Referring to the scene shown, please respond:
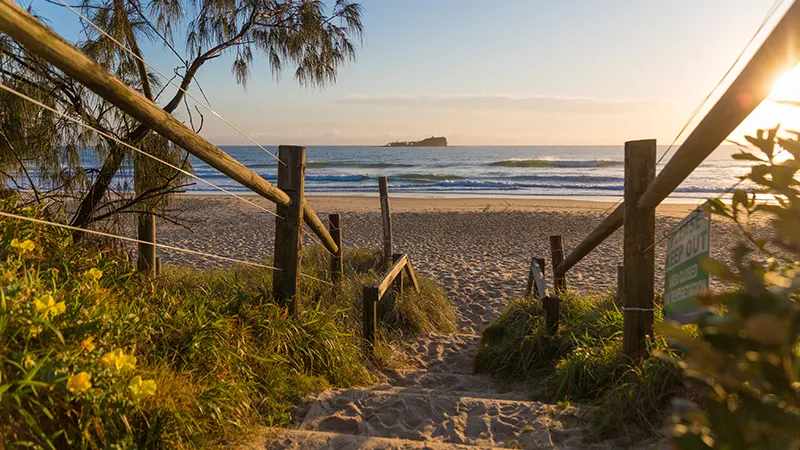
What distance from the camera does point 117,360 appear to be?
198 cm

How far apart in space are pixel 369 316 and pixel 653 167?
2468mm

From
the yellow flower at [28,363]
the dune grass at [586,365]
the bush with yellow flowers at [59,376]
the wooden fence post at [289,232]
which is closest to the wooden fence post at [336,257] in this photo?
the dune grass at [586,365]

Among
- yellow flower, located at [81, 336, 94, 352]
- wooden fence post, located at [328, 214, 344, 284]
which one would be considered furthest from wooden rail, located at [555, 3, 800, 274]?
wooden fence post, located at [328, 214, 344, 284]

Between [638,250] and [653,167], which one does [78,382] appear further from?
[653,167]

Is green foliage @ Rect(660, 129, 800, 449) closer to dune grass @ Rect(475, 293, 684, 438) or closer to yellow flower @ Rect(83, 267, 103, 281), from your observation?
dune grass @ Rect(475, 293, 684, 438)

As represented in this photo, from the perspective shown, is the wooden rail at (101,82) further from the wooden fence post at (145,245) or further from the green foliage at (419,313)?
the green foliage at (419,313)

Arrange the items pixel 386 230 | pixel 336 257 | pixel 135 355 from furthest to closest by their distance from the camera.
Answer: pixel 386 230 → pixel 336 257 → pixel 135 355

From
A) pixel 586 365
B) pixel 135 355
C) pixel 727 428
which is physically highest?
pixel 727 428

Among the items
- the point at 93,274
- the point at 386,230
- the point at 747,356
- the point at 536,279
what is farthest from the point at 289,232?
the point at 386,230

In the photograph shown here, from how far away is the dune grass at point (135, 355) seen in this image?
1902mm

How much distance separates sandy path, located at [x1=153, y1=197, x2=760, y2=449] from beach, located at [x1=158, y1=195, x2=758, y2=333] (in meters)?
0.03

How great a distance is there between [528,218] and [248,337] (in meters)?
13.2

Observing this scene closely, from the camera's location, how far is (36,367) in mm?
1771

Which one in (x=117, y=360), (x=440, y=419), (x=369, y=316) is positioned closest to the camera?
(x=117, y=360)
